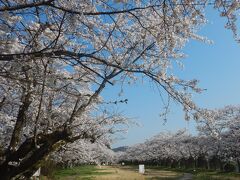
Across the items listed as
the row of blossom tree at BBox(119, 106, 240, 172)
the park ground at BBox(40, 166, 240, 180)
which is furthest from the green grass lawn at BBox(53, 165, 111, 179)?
the row of blossom tree at BBox(119, 106, 240, 172)

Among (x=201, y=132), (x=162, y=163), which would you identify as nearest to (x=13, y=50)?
(x=201, y=132)

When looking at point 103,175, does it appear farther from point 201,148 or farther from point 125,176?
point 201,148

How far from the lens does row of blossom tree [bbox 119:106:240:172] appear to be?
47688 mm

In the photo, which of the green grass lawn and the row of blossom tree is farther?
the row of blossom tree

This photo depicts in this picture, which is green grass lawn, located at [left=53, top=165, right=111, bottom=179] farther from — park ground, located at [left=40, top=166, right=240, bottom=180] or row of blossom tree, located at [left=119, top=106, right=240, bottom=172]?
row of blossom tree, located at [left=119, top=106, right=240, bottom=172]

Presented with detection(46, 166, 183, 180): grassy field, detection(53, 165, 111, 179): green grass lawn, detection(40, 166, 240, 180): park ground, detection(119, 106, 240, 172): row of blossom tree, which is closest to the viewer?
detection(53, 165, 111, 179): green grass lawn

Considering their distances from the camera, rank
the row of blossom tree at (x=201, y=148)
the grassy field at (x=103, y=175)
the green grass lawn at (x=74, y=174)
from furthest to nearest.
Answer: the row of blossom tree at (x=201, y=148) < the grassy field at (x=103, y=175) < the green grass lawn at (x=74, y=174)

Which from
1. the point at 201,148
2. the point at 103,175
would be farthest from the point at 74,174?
the point at 201,148

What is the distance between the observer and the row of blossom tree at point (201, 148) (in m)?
47.7

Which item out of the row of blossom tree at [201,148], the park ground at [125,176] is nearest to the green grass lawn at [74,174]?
the park ground at [125,176]

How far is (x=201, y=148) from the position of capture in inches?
2542

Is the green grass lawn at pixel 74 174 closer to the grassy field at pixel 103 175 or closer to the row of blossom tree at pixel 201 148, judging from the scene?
the grassy field at pixel 103 175

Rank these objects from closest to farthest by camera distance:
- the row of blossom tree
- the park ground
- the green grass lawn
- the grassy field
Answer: the green grass lawn, the park ground, the grassy field, the row of blossom tree

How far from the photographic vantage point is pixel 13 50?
6.37m
